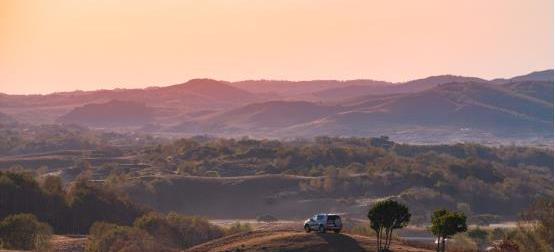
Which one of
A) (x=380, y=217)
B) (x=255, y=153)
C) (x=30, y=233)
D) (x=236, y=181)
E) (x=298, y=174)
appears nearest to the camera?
(x=380, y=217)

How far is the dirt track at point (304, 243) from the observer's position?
5934 centimetres

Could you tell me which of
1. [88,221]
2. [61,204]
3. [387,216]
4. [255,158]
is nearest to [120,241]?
[387,216]

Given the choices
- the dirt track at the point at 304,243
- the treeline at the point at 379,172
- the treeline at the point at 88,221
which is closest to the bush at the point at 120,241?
the treeline at the point at 88,221

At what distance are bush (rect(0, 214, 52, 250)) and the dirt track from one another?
12273 millimetres

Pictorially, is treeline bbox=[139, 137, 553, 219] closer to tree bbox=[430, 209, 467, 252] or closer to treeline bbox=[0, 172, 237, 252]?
treeline bbox=[0, 172, 237, 252]

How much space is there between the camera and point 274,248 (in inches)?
2392

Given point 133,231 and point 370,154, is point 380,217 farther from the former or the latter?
point 370,154

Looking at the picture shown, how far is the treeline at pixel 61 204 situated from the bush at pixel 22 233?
15644mm

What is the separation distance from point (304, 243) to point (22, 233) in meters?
22.6

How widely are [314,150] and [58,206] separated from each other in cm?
8787

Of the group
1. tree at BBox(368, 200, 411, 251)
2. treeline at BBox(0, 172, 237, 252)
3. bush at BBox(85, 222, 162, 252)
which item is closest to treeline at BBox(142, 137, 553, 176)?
treeline at BBox(0, 172, 237, 252)

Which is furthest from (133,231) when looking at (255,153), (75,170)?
(255,153)

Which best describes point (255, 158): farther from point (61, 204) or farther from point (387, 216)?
point (387, 216)

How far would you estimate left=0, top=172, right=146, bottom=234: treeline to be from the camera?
304 feet
